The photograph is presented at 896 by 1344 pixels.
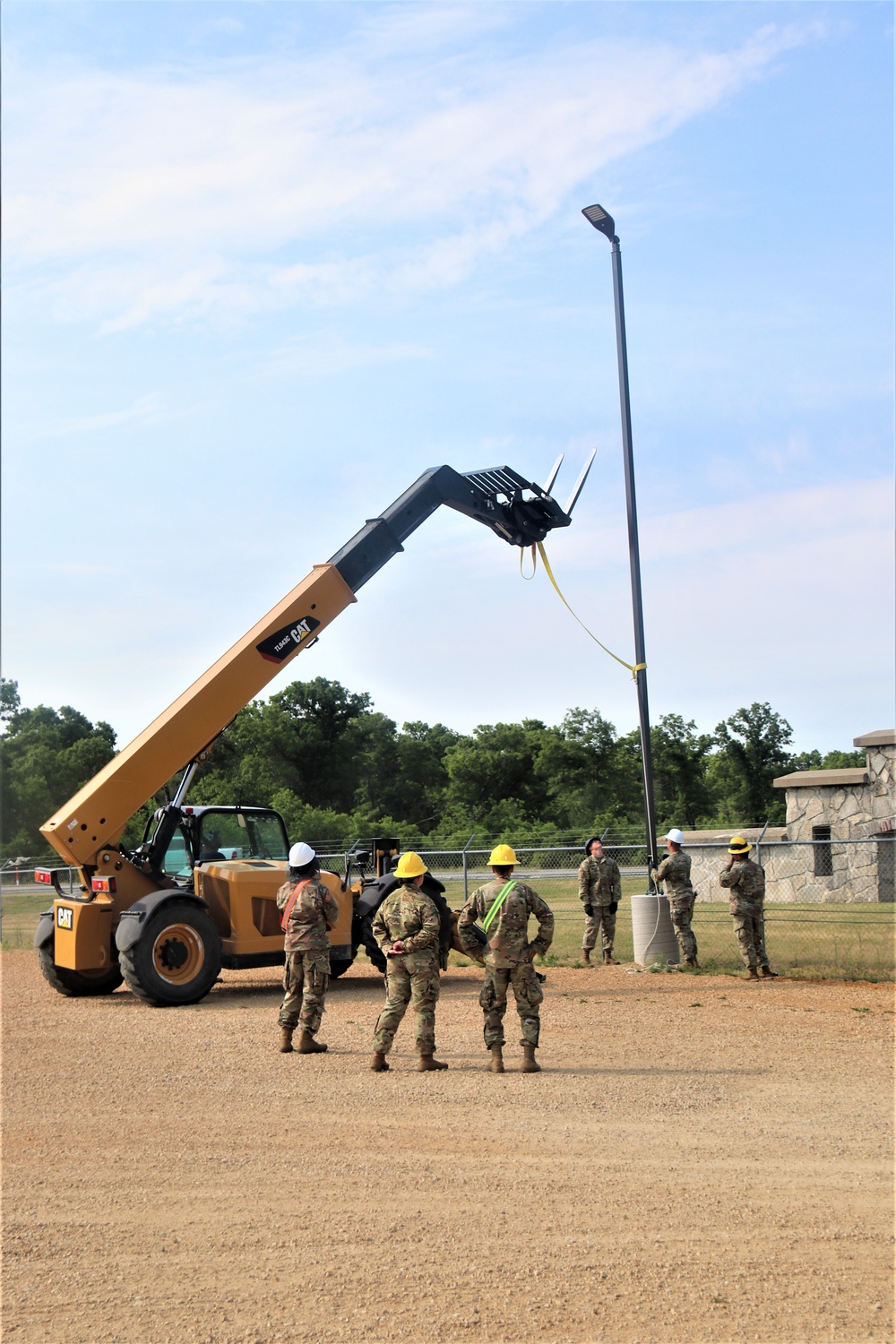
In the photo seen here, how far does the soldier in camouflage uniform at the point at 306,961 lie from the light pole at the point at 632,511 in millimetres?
6546

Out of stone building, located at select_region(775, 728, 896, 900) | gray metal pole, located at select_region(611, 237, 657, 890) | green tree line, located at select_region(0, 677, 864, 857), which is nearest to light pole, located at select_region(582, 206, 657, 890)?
gray metal pole, located at select_region(611, 237, 657, 890)

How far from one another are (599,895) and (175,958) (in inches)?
259

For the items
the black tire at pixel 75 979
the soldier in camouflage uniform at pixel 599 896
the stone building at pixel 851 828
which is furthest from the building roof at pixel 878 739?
the black tire at pixel 75 979

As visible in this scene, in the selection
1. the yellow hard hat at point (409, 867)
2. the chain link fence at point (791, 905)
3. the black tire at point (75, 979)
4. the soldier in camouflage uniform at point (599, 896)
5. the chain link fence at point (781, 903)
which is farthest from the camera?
the soldier in camouflage uniform at point (599, 896)

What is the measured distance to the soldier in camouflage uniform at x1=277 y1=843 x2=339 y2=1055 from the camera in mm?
9930

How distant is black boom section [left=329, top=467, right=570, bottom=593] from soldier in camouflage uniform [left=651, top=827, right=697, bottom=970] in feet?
14.8

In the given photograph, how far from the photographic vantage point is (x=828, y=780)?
26.0m

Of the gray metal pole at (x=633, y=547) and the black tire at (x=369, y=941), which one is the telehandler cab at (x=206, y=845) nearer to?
the black tire at (x=369, y=941)

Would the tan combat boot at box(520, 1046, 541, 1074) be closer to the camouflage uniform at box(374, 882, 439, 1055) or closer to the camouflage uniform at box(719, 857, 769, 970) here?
the camouflage uniform at box(374, 882, 439, 1055)

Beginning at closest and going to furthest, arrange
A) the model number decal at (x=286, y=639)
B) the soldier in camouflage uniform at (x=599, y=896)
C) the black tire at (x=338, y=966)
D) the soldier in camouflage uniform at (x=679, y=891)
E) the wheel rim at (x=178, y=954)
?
the wheel rim at (x=178, y=954) → the model number decal at (x=286, y=639) → the black tire at (x=338, y=966) → the soldier in camouflage uniform at (x=679, y=891) → the soldier in camouflage uniform at (x=599, y=896)

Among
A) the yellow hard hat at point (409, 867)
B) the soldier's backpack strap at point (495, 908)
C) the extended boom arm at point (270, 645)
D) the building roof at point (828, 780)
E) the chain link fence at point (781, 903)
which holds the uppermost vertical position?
the extended boom arm at point (270, 645)

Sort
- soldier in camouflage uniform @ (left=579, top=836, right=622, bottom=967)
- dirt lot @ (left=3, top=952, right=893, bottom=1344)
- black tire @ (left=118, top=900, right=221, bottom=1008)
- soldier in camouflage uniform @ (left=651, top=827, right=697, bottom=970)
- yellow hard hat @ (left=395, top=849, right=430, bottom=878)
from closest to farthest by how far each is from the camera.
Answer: dirt lot @ (left=3, top=952, right=893, bottom=1344) → yellow hard hat @ (left=395, top=849, right=430, bottom=878) → black tire @ (left=118, top=900, right=221, bottom=1008) → soldier in camouflage uniform @ (left=651, top=827, right=697, bottom=970) → soldier in camouflage uniform @ (left=579, top=836, right=622, bottom=967)

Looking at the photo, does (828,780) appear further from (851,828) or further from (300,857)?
(300,857)

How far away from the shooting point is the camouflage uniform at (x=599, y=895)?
1642cm
